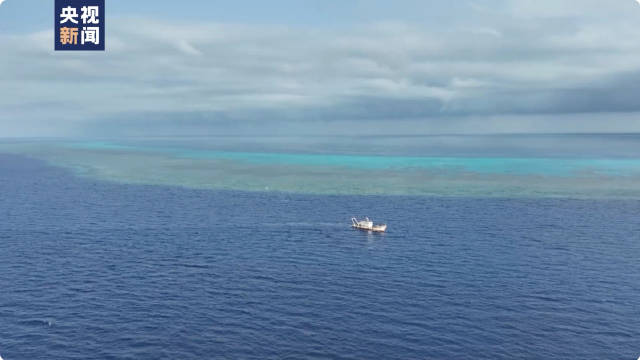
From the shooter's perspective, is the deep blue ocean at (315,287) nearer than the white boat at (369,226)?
Yes

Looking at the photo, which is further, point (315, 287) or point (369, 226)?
point (369, 226)

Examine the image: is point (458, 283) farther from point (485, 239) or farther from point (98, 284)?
point (98, 284)

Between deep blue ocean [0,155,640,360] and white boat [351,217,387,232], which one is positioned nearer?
deep blue ocean [0,155,640,360]

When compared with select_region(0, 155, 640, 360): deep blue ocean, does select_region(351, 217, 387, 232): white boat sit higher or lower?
higher

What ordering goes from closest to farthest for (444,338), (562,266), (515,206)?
(444,338), (562,266), (515,206)

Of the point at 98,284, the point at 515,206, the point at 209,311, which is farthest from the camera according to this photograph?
the point at 515,206

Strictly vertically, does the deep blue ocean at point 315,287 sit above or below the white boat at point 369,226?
below

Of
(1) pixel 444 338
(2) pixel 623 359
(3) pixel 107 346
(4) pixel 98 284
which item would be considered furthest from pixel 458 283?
(4) pixel 98 284

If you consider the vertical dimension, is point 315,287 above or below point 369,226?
below
